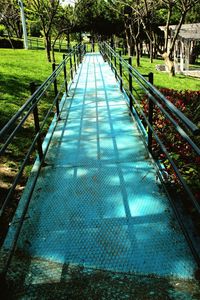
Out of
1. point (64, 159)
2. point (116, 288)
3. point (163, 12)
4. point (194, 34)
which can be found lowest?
point (116, 288)

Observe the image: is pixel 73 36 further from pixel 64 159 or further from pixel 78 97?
pixel 64 159

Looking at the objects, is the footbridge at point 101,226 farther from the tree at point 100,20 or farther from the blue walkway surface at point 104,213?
the tree at point 100,20

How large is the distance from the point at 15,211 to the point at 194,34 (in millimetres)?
29000

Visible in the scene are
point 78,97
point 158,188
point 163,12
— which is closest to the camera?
point 158,188

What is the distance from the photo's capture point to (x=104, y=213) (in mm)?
3523

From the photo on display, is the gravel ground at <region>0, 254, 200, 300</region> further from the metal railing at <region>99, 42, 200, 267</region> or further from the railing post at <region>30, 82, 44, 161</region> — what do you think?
the railing post at <region>30, 82, 44, 161</region>

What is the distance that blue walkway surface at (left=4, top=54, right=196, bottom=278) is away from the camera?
2887 millimetres

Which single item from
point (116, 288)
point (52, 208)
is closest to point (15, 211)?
point (52, 208)

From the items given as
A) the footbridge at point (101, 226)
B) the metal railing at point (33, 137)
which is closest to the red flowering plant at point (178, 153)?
the footbridge at point (101, 226)

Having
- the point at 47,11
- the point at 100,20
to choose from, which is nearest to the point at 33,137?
the point at 47,11

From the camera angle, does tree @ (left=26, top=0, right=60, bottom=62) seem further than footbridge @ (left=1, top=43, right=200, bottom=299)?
Yes

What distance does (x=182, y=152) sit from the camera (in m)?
5.35

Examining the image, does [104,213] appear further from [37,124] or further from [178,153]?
[178,153]

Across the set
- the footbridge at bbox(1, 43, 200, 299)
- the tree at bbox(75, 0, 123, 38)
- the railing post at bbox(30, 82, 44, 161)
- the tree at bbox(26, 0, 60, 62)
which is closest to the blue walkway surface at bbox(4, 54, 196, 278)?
the footbridge at bbox(1, 43, 200, 299)
